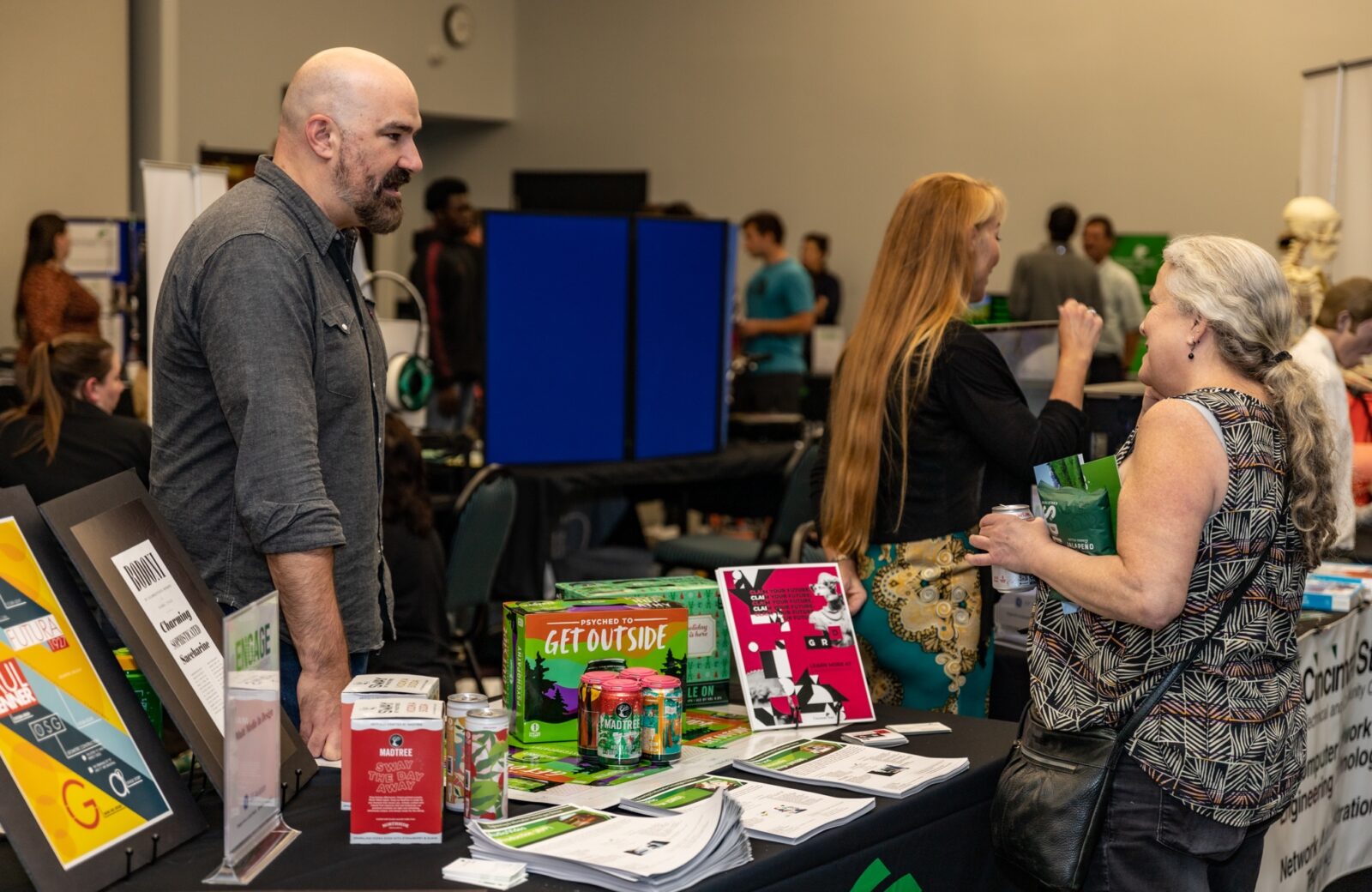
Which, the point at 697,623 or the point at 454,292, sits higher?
the point at 454,292

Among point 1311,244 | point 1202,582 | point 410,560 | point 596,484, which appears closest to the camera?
point 1202,582

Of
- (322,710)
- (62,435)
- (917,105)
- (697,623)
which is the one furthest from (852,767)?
(917,105)

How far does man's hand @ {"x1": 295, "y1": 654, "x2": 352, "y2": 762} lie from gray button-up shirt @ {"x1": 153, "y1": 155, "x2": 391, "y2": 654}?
152 mm

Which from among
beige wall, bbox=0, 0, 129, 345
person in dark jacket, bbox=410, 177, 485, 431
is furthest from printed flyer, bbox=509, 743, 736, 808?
beige wall, bbox=0, 0, 129, 345

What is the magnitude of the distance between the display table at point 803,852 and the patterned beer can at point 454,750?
0.02m

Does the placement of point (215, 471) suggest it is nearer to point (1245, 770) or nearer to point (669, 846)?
point (669, 846)

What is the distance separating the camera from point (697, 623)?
1.97 metres

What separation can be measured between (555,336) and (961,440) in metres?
2.53

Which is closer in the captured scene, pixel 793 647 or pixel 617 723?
pixel 617 723

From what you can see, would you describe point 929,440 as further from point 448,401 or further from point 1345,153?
point 1345,153

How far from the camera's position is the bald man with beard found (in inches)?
66.6

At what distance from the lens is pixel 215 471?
5.87 feet

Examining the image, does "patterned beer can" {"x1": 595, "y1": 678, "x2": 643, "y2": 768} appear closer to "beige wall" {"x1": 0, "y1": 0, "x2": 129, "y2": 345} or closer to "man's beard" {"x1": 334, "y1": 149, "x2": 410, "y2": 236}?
"man's beard" {"x1": 334, "y1": 149, "x2": 410, "y2": 236}

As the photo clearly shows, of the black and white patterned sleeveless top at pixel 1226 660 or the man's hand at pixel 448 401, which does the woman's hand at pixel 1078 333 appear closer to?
the black and white patterned sleeveless top at pixel 1226 660
